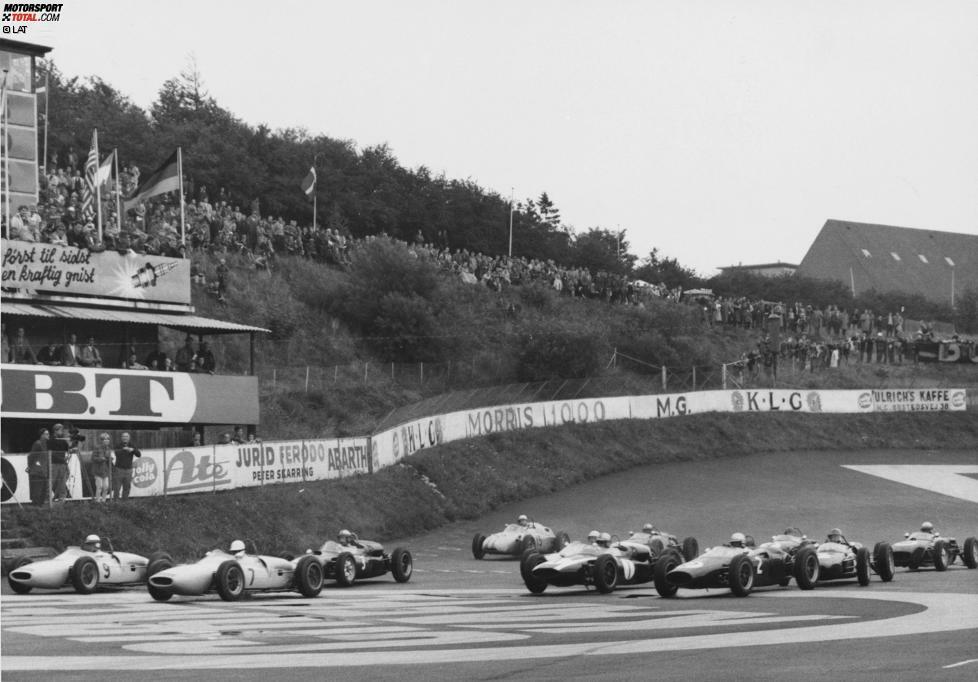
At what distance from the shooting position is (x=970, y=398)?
67.8 metres

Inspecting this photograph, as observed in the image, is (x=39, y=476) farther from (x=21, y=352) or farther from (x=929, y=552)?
(x=929, y=552)

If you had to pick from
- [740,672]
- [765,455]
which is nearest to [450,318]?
[765,455]

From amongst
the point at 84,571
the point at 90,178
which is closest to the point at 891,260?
the point at 90,178

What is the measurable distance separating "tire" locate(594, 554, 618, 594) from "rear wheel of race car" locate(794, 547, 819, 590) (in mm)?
3334

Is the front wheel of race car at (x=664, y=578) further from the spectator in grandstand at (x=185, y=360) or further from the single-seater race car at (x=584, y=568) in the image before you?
the spectator in grandstand at (x=185, y=360)

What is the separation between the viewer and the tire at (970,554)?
33.2m

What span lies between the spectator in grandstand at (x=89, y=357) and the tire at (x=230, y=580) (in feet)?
43.1

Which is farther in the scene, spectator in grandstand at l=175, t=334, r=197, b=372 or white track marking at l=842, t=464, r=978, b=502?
white track marking at l=842, t=464, r=978, b=502

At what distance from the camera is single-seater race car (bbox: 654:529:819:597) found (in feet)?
79.9

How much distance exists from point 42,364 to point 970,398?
1881 inches

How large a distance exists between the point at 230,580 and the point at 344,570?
4.60 m

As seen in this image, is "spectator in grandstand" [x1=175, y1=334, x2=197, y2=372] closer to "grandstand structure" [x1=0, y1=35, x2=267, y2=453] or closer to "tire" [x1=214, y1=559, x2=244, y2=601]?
"grandstand structure" [x1=0, y1=35, x2=267, y2=453]

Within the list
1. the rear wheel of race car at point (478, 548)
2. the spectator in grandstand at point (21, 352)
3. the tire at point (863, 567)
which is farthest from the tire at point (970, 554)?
the spectator in grandstand at point (21, 352)

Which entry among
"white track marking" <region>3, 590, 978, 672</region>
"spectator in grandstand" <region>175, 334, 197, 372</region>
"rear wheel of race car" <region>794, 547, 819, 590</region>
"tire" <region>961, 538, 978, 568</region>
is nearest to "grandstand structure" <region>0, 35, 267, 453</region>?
"spectator in grandstand" <region>175, 334, 197, 372</region>
